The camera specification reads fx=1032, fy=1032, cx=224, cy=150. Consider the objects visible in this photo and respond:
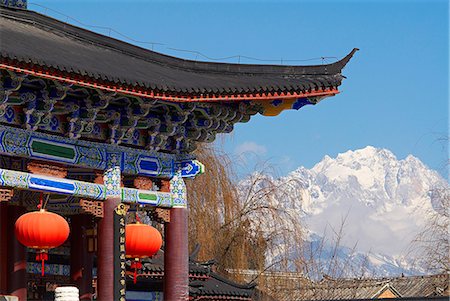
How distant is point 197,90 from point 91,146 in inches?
66.4

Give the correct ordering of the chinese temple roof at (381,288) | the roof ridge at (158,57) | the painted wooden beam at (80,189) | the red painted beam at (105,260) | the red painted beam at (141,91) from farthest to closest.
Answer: the chinese temple roof at (381,288) < the roof ridge at (158,57) < the red painted beam at (105,260) < the painted wooden beam at (80,189) < the red painted beam at (141,91)

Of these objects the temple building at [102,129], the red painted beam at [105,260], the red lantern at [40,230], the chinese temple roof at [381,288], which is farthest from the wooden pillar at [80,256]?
the chinese temple roof at [381,288]

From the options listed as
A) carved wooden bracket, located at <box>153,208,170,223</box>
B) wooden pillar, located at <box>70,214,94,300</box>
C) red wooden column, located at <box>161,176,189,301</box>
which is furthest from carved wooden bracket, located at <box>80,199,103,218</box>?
wooden pillar, located at <box>70,214,94,300</box>

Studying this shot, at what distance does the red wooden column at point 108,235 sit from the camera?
46.8 feet

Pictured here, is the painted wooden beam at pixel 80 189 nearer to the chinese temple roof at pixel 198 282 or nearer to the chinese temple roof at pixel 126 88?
the chinese temple roof at pixel 126 88

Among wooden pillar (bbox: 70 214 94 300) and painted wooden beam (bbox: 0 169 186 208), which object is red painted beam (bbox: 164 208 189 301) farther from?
wooden pillar (bbox: 70 214 94 300)

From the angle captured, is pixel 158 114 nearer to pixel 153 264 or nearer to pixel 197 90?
pixel 197 90

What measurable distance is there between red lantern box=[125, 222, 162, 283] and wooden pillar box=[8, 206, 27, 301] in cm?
156

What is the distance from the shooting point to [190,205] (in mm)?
28422

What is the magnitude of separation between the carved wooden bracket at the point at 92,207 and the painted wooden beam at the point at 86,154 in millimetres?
495

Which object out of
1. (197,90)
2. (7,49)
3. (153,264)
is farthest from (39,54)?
(153,264)

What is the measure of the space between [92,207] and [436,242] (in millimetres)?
10726

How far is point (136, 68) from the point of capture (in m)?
15.4

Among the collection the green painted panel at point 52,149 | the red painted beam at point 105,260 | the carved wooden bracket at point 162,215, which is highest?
the green painted panel at point 52,149
